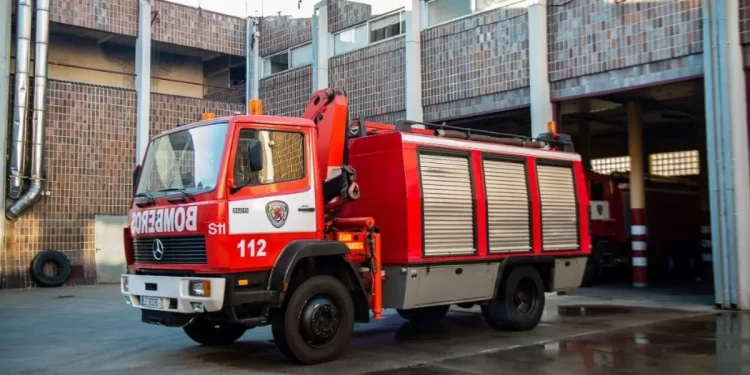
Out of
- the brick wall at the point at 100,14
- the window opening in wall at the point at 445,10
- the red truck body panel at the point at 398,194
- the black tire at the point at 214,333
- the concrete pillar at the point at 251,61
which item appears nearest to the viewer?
the red truck body panel at the point at 398,194

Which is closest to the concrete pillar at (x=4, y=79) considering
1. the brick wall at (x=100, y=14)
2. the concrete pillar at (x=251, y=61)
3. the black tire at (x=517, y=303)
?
the brick wall at (x=100, y=14)

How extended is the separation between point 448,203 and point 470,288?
1207mm

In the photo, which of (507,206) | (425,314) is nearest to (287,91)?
(425,314)

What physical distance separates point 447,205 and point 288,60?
14.2 m

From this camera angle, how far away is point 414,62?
17344 mm

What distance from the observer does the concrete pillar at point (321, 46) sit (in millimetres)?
20172

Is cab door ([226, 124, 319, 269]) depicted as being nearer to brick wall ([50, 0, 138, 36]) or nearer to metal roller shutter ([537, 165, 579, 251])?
metal roller shutter ([537, 165, 579, 251])

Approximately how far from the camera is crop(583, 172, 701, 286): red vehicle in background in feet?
63.5

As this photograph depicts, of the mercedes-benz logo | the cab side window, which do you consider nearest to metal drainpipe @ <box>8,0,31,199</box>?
the mercedes-benz logo

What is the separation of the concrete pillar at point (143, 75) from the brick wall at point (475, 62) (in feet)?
29.0

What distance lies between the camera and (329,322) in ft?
25.5

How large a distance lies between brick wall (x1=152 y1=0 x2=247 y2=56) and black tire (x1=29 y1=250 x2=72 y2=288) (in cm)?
726

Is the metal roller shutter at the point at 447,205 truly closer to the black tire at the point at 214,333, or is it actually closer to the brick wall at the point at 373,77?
the black tire at the point at 214,333

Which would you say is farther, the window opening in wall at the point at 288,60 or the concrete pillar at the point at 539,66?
the window opening in wall at the point at 288,60
